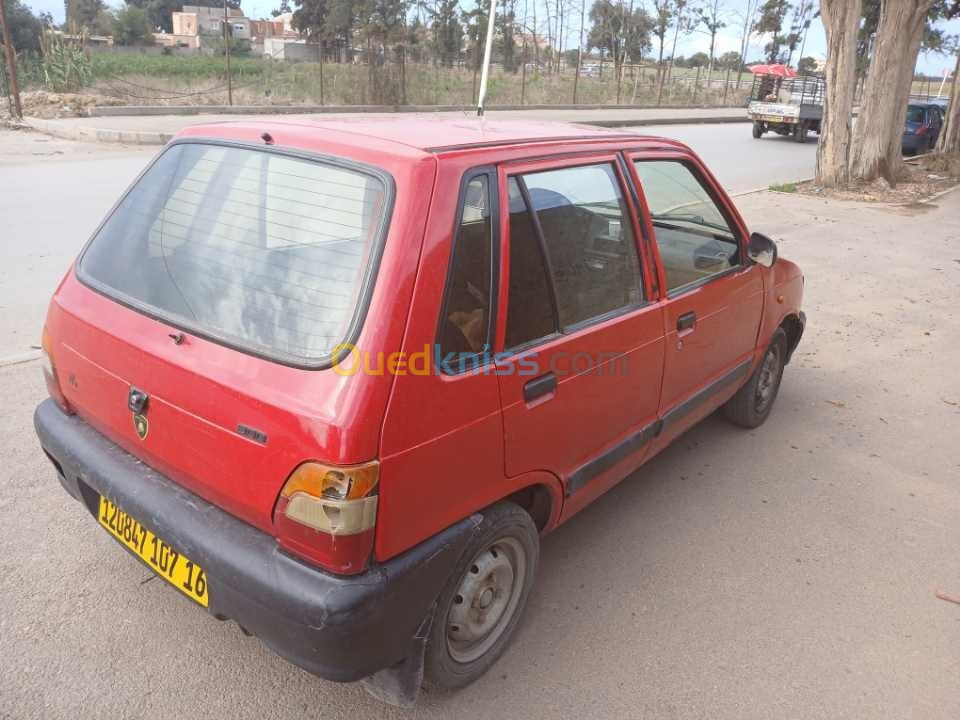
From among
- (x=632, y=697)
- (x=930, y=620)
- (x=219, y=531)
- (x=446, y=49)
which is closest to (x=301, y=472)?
(x=219, y=531)

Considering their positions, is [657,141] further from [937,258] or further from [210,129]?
[937,258]

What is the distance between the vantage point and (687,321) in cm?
320

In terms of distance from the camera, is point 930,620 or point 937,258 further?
point 937,258

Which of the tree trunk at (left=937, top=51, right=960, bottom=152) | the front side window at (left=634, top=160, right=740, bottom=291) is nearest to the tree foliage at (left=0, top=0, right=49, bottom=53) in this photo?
the tree trunk at (left=937, top=51, right=960, bottom=152)

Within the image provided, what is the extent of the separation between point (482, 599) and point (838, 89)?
1435 centimetres

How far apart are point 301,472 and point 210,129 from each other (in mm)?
1422

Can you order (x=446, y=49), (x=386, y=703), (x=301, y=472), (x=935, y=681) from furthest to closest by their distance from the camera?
(x=446, y=49), (x=935, y=681), (x=386, y=703), (x=301, y=472)

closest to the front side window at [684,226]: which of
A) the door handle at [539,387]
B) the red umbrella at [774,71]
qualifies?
the door handle at [539,387]

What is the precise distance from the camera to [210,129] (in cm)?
264

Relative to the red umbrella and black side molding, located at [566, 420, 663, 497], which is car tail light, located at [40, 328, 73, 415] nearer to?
black side molding, located at [566, 420, 663, 497]

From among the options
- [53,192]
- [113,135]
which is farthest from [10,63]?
[53,192]

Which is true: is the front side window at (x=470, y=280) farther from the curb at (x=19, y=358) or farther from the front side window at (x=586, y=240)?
the curb at (x=19, y=358)

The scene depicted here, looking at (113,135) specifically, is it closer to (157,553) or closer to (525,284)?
(157,553)

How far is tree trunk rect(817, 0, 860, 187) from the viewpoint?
43.2ft
